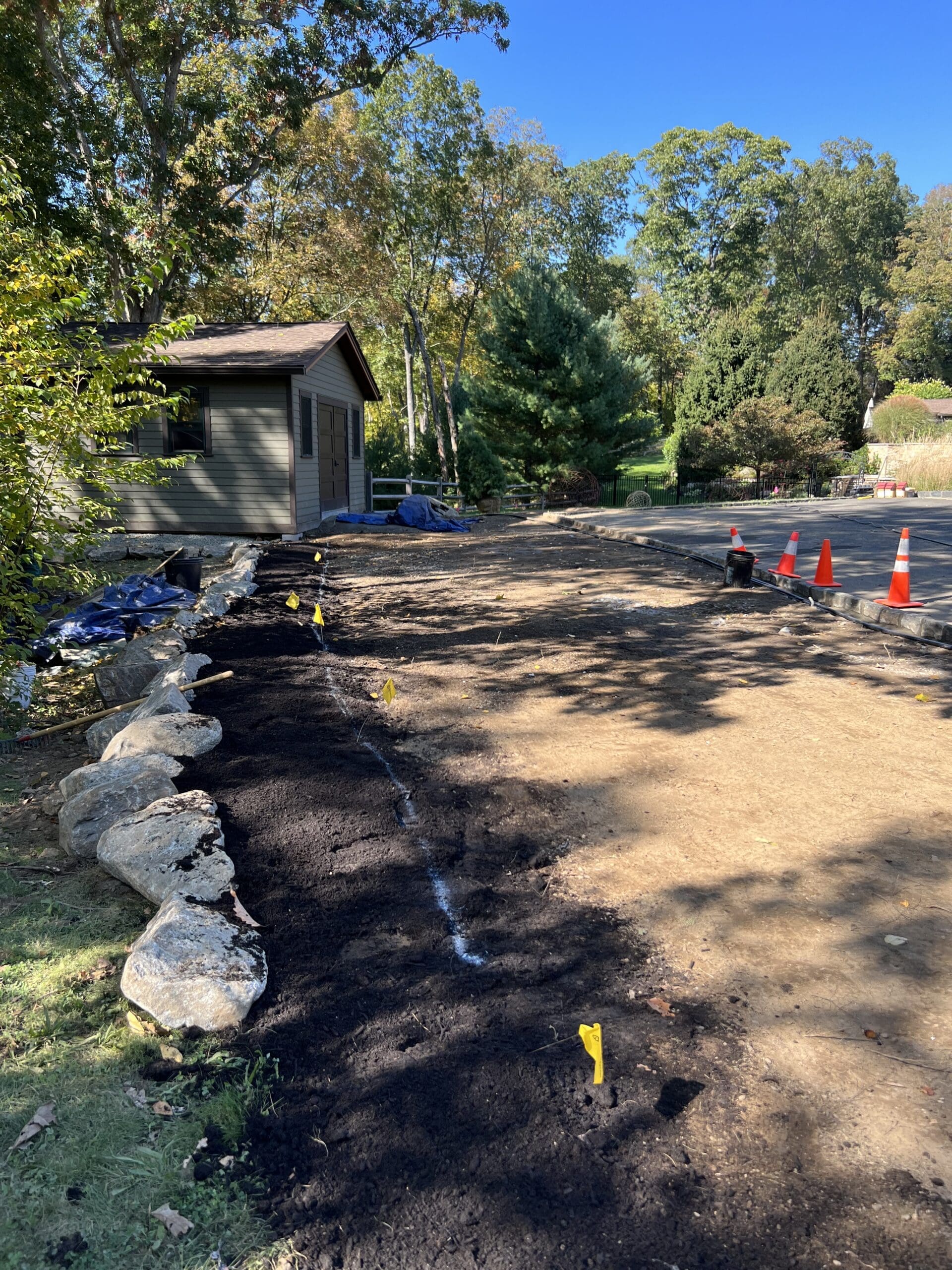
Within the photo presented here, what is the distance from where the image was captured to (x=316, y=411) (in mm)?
16703

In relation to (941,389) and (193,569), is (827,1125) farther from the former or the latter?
(941,389)

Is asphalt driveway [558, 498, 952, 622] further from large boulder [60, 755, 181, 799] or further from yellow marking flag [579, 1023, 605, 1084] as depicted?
large boulder [60, 755, 181, 799]

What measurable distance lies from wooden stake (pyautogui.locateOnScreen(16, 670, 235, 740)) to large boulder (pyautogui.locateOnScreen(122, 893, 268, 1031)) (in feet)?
8.68

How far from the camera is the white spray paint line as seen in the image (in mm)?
2852

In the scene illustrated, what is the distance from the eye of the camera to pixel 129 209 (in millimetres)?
17969

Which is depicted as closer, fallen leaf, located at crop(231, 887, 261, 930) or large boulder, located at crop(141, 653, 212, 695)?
fallen leaf, located at crop(231, 887, 261, 930)

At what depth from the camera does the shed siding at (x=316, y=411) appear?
603 inches

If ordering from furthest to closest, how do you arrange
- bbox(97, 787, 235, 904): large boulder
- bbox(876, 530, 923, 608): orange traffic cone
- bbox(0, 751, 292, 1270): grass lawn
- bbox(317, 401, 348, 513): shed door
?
bbox(317, 401, 348, 513): shed door
bbox(876, 530, 923, 608): orange traffic cone
bbox(97, 787, 235, 904): large boulder
bbox(0, 751, 292, 1270): grass lawn

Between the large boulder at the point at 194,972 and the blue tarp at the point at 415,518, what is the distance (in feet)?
51.7

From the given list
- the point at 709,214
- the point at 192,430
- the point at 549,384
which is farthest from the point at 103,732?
the point at 709,214

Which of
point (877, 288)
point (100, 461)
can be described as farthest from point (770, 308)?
point (100, 461)

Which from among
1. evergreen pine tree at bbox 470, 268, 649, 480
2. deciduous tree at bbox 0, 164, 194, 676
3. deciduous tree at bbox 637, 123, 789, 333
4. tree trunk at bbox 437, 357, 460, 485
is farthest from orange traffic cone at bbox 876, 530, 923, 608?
deciduous tree at bbox 637, 123, 789, 333

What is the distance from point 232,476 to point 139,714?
1133 centimetres

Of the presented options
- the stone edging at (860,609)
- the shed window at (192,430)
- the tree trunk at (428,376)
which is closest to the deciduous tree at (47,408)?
the stone edging at (860,609)
